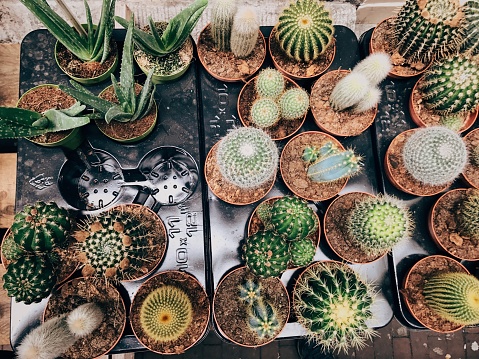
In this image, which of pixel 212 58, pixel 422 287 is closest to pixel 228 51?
pixel 212 58

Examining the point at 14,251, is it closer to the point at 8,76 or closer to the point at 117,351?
the point at 117,351

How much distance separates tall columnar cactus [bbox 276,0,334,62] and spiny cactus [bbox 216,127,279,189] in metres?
0.61

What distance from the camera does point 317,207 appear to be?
229cm

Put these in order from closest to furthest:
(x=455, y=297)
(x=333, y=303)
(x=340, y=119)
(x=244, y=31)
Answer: (x=333, y=303) < (x=455, y=297) < (x=244, y=31) < (x=340, y=119)

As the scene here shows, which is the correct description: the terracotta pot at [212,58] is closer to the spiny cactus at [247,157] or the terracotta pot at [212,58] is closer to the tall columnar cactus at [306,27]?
the tall columnar cactus at [306,27]

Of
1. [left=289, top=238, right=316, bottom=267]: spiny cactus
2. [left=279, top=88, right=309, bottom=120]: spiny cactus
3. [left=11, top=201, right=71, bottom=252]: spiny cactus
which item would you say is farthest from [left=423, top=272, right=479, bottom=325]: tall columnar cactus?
[left=11, top=201, right=71, bottom=252]: spiny cactus

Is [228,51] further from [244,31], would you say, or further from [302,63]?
[302,63]

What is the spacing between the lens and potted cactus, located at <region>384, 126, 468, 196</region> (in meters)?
1.96

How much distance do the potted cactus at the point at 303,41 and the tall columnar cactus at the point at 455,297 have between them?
1328 mm

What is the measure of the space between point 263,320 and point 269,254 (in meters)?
0.31

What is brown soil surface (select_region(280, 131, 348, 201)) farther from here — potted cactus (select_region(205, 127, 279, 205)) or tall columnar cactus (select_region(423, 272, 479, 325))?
tall columnar cactus (select_region(423, 272, 479, 325))

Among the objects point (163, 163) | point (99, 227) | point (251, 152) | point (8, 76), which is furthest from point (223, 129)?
point (8, 76)

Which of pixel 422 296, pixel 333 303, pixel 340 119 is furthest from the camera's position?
pixel 340 119

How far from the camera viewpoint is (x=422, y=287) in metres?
2.18
